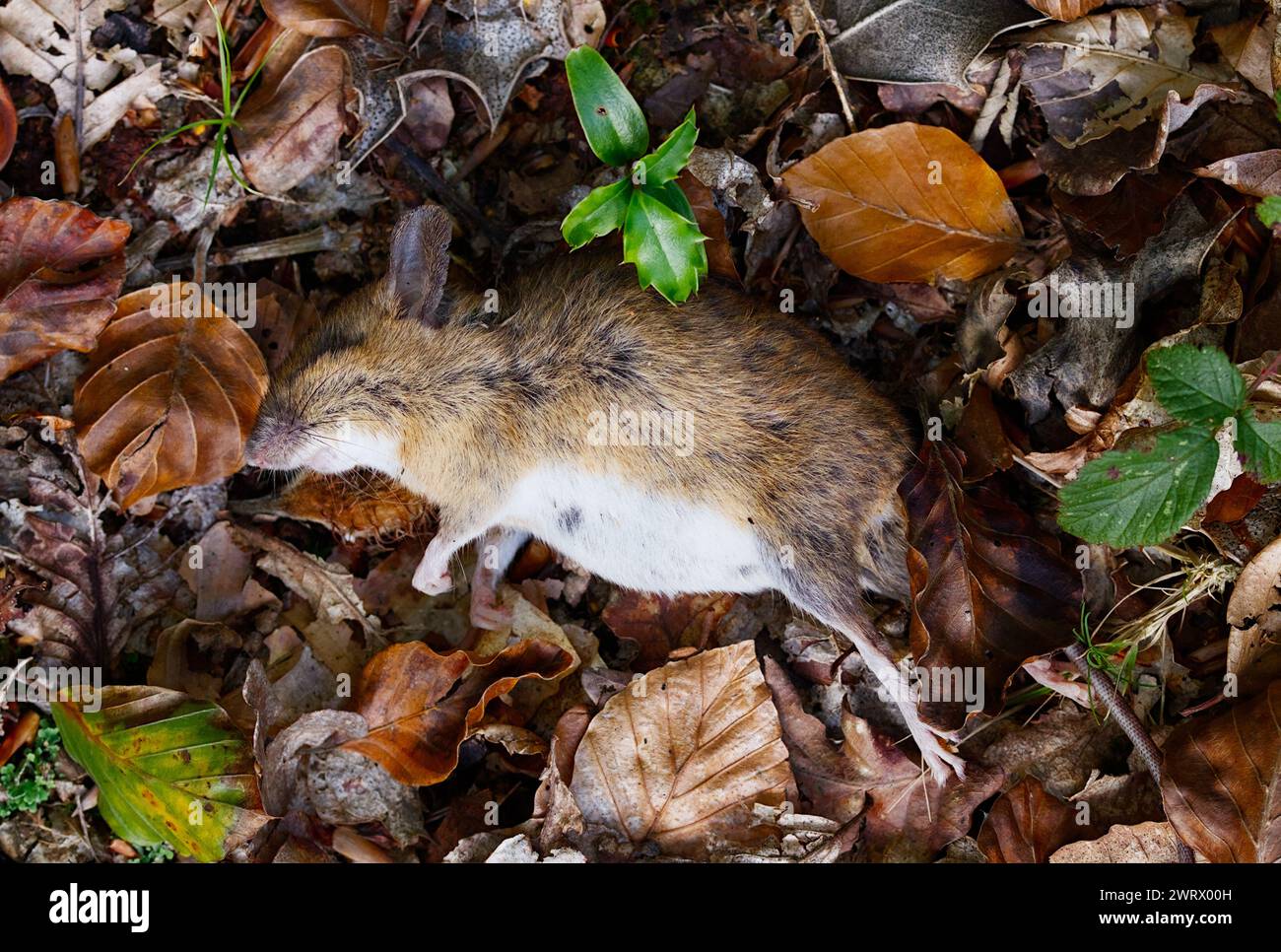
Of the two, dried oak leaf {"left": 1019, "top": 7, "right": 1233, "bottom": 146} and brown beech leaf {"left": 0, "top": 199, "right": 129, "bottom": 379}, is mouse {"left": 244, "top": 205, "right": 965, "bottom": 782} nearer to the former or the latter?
brown beech leaf {"left": 0, "top": 199, "right": 129, "bottom": 379}

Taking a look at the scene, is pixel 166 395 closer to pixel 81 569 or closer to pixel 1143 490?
pixel 81 569

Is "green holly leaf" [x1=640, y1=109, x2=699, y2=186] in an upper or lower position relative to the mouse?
upper

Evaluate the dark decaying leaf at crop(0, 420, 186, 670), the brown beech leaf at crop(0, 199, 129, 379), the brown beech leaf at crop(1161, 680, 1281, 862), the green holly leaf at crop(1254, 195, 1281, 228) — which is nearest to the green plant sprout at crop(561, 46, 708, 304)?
the green holly leaf at crop(1254, 195, 1281, 228)

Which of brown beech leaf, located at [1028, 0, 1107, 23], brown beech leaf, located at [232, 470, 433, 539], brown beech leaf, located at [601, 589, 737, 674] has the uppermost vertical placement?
brown beech leaf, located at [1028, 0, 1107, 23]

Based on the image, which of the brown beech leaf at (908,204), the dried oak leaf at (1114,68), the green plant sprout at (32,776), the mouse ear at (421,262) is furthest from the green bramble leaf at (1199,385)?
the green plant sprout at (32,776)

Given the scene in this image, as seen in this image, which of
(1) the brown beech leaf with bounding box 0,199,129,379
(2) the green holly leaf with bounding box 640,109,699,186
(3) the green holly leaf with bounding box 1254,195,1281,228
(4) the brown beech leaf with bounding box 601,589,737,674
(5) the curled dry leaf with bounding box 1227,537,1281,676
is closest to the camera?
(3) the green holly leaf with bounding box 1254,195,1281,228

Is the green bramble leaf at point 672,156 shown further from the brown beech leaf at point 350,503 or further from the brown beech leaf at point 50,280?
the brown beech leaf at point 50,280
